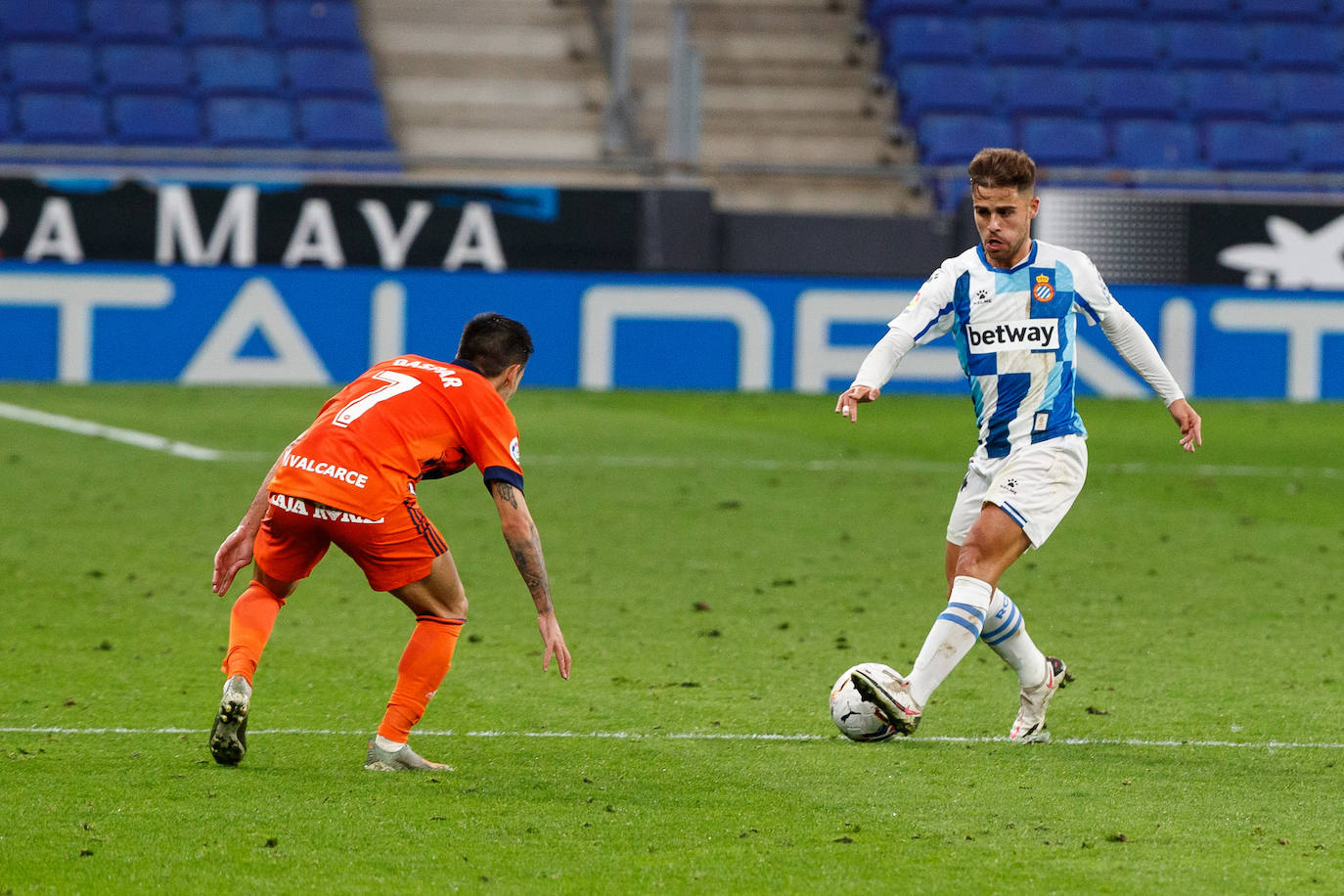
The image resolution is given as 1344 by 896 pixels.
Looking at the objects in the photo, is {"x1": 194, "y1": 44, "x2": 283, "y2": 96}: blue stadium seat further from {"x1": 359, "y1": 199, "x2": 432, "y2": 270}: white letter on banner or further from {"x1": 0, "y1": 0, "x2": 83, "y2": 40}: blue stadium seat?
{"x1": 359, "y1": 199, "x2": 432, "y2": 270}: white letter on banner

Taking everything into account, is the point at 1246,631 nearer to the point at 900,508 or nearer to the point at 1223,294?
the point at 900,508

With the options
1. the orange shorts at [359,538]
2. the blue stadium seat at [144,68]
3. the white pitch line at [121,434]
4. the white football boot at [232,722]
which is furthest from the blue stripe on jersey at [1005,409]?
the blue stadium seat at [144,68]

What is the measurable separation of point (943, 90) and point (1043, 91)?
1235mm

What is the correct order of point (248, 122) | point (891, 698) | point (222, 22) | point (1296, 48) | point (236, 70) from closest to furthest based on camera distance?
point (891, 698), point (248, 122), point (236, 70), point (222, 22), point (1296, 48)

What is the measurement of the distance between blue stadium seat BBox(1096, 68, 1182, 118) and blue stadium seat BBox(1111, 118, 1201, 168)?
360 mm

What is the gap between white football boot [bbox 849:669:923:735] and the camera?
17.1ft

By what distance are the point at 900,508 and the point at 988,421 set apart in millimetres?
5306

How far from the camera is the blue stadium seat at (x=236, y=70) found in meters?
19.1

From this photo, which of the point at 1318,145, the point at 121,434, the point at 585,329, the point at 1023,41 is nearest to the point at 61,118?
the point at 585,329

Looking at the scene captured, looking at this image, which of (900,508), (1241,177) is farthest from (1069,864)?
(1241,177)

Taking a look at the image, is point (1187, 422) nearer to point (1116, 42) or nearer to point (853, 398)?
point (853, 398)

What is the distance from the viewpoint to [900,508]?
11.0 m

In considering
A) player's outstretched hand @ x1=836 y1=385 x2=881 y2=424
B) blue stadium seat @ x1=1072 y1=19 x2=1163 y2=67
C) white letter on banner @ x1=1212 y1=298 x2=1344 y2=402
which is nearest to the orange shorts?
player's outstretched hand @ x1=836 y1=385 x2=881 y2=424

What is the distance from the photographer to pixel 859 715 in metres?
5.32
